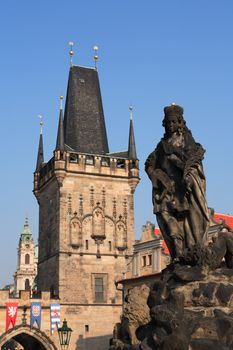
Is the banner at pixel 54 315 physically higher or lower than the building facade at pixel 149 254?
lower

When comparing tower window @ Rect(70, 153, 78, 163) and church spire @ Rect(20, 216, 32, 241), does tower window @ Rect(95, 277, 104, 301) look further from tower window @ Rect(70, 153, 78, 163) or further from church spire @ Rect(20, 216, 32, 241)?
church spire @ Rect(20, 216, 32, 241)

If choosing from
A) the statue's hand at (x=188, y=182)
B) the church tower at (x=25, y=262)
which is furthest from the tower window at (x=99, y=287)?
the church tower at (x=25, y=262)

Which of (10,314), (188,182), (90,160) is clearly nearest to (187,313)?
(188,182)

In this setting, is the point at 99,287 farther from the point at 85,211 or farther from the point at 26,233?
the point at 26,233

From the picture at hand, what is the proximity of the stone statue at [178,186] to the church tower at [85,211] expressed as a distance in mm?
32959

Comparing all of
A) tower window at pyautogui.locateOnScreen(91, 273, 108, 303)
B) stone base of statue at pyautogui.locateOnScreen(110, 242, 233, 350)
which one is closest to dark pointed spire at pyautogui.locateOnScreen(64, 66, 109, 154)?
tower window at pyautogui.locateOnScreen(91, 273, 108, 303)

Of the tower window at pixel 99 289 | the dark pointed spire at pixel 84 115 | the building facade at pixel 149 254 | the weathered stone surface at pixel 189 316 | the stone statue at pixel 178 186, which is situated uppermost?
the dark pointed spire at pixel 84 115

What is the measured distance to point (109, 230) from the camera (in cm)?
4238

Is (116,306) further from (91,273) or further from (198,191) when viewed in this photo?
(198,191)

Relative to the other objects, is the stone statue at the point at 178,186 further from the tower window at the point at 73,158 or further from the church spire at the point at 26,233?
the church spire at the point at 26,233

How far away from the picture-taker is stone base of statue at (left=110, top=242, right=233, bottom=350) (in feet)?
18.9

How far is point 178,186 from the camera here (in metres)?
7.33

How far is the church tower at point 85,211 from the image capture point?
4031 cm

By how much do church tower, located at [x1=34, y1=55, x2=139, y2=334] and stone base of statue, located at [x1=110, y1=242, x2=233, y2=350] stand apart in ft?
110
